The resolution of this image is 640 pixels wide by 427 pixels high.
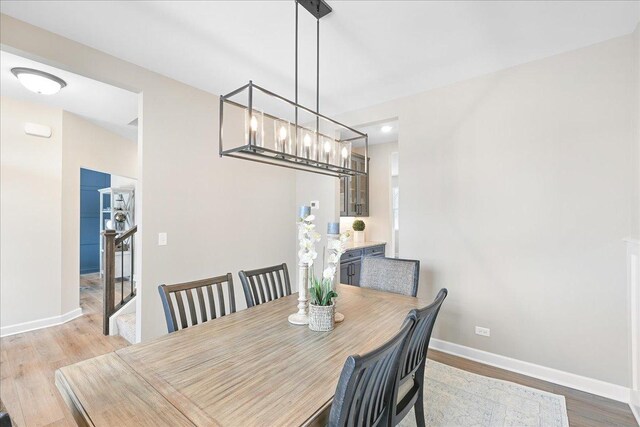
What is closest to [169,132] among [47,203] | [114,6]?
[114,6]

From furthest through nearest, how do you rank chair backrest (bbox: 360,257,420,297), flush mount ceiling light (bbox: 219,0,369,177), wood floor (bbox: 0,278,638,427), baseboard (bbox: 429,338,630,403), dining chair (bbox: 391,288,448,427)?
chair backrest (bbox: 360,257,420,297) → baseboard (bbox: 429,338,630,403) → wood floor (bbox: 0,278,638,427) → flush mount ceiling light (bbox: 219,0,369,177) → dining chair (bbox: 391,288,448,427)

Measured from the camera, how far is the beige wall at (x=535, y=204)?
216cm

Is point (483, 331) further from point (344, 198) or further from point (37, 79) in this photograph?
point (37, 79)

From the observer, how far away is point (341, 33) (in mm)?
2119

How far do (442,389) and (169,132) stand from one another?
327 centimetres

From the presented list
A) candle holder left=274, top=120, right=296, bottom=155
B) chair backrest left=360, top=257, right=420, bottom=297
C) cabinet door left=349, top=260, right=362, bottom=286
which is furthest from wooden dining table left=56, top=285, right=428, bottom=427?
cabinet door left=349, top=260, right=362, bottom=286

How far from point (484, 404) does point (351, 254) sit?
2.46 m

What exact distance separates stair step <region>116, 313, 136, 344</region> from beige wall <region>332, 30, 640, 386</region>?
303cm

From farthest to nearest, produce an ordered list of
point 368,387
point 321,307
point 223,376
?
point 321,307 < point 223,376 < point 368,387

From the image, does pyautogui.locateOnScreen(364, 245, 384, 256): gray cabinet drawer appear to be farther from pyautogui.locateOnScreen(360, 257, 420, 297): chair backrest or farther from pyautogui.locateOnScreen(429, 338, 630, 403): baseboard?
pyautogui.locateOnScreen(360, 257, 420, 297): chair backrest

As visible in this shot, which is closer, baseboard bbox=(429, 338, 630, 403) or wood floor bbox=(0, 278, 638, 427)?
wood floor bbox=(0, 278, 638, 427)

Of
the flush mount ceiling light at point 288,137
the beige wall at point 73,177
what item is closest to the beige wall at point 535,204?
the flush mount ceiling light at point 288,137

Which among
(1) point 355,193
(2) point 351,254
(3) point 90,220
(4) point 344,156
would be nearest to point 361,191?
(1) point 355,193

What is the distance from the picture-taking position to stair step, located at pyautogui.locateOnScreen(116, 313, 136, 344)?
3.00 metres
